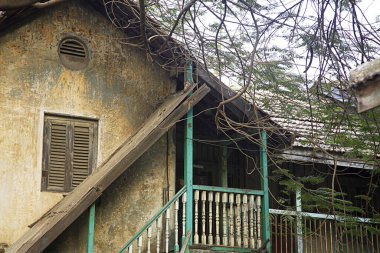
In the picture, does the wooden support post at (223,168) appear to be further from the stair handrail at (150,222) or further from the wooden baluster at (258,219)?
the stair handrail at (150,222)

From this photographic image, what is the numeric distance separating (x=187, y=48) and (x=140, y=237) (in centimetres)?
308

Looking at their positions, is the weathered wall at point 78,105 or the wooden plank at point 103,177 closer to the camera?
the wooden plank at point 103,177

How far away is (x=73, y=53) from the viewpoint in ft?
38.7

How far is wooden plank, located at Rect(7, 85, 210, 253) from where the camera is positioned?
988cm

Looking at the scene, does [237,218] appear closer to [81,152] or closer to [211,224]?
[211,224]

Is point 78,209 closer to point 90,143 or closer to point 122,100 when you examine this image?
point 90,143

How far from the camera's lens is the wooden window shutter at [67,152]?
11.3 metres

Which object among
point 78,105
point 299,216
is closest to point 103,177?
point 78,105

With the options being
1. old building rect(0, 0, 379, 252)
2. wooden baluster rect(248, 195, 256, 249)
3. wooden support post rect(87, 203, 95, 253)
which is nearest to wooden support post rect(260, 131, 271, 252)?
old building rect(0, 0, 379, 252)

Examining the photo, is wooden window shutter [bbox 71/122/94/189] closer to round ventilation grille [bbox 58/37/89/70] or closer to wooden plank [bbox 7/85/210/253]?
wooden plank [bbox 7/85/210/253]

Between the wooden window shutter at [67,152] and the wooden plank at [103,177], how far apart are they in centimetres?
45

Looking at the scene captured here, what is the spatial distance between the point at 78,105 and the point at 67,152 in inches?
32.4

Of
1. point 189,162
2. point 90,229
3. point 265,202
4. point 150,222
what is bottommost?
point 90,229

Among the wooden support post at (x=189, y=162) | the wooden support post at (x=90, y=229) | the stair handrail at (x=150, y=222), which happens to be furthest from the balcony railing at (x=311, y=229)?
the wooden support post at (x=90, y=229)
